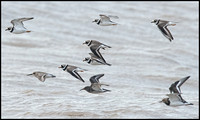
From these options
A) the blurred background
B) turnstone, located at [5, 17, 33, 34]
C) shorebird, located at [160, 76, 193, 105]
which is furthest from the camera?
the blurred background

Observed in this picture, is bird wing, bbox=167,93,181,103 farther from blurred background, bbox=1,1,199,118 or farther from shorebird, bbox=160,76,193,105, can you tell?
blurred background, bbox=1,1,199,118

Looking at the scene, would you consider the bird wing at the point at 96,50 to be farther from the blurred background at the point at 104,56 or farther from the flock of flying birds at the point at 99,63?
the blurred background at the point at 104,56

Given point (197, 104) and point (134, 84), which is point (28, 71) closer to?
point (134, 84)

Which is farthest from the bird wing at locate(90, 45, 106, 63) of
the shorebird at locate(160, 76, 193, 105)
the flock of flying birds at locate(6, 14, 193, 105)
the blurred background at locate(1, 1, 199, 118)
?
the blurred background at locate(1, 1, 199, 118)

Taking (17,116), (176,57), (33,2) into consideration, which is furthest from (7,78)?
(33,2)

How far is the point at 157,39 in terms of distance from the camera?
18562 mm

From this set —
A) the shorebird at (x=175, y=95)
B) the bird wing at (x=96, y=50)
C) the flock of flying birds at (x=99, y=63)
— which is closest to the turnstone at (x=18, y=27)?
the flock of flying birds at (x=99, y=63)

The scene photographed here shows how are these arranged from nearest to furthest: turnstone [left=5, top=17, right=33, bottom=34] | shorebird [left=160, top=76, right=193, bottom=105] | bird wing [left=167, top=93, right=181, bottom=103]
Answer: shorebird [left=160, top=76, right=193, bottom=105]
bird wing [left=167, top=93, right=181, bottom=103]
turnstone [left=5, top=17, right=33, bottom=34]

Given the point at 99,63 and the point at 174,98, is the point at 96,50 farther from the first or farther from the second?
the point at 174,98

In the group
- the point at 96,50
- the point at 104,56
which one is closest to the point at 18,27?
the point at 96,50

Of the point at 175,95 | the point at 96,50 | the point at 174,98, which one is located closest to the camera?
the point at 175,95

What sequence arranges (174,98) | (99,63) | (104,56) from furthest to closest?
(104,56), (99,63), (174,98)

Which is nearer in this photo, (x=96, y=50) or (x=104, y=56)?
(x=96, y=50)

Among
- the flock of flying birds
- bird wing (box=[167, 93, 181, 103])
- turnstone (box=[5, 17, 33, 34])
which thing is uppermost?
turnstone (box=[5, 17, 33, 34])
